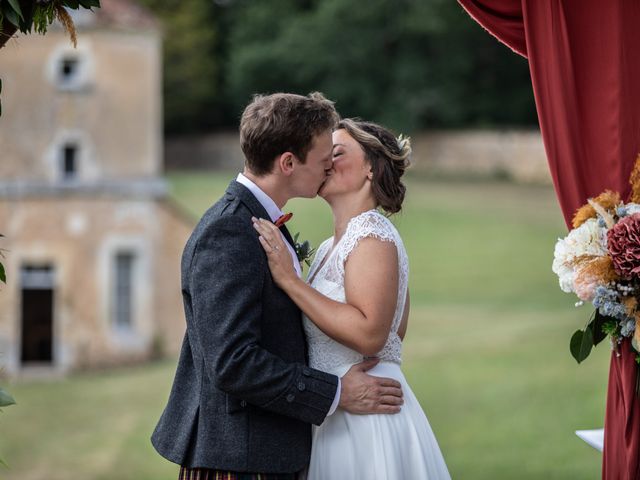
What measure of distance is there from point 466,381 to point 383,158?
17.2 m

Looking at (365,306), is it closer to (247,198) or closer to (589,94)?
(247,198)

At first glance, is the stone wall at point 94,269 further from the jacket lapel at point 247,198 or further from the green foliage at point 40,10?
the jacket lapel at point 247,198

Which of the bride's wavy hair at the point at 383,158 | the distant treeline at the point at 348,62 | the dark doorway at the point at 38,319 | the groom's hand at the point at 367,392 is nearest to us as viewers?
the groom's hand at the point at 367,392

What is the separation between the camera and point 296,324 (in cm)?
255

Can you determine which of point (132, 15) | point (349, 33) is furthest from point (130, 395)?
point (349, 33)

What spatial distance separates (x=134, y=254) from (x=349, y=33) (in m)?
14.9

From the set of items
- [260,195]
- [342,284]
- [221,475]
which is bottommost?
[221,475]

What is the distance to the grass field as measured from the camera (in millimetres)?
16531

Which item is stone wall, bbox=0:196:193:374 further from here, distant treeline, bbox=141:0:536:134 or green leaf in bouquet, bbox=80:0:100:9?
green leaf in bouquet, bbox=80:0:100:9

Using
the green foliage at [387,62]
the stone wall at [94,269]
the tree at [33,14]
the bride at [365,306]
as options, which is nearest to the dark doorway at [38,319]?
the stone wall at [94,269]

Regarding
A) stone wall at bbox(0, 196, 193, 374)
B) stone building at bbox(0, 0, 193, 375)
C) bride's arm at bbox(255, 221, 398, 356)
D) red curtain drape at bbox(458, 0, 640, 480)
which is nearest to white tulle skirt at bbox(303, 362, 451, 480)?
bride's arm at bbox(255, 221, 398, 356)

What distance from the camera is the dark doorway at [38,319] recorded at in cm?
2277

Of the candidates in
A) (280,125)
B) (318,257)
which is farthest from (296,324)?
(280,125)

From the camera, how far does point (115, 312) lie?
73.9 ft
